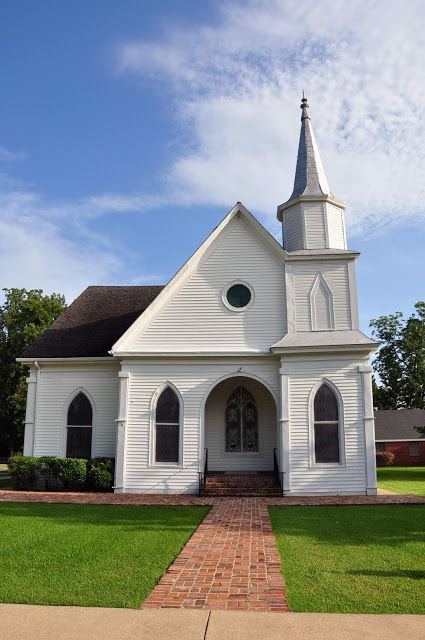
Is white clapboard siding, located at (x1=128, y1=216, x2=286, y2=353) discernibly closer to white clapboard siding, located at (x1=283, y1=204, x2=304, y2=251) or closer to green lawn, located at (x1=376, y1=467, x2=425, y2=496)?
white clapboard siding, located at (x1=283, y1=204, x2=304, y2=251)

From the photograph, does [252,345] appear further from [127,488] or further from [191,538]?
[191,538]

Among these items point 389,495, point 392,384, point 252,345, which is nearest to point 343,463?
point 389,495

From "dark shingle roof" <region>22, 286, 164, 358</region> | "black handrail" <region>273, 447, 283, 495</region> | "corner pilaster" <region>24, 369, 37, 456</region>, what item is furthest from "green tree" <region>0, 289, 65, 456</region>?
"black handrail" <region>273, 447, 283, 495</region>

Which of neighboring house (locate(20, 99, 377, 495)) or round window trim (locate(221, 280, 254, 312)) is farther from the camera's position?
round window trim (locate(221, 280, 254, 312))

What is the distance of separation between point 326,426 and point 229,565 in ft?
32.2

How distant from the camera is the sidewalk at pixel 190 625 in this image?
5.16 metres

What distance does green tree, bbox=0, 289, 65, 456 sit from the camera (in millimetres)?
46459

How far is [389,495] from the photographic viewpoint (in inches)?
Answer: 656

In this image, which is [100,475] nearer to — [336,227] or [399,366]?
[336,227]

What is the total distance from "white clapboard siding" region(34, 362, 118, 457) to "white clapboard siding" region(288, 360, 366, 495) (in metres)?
6.80

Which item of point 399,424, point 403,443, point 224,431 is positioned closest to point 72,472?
point 224,431

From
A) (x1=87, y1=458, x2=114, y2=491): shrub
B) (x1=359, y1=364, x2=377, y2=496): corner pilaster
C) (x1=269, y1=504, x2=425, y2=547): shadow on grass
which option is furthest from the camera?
(x1=87, y1=458, x2=114, y2=491): shrub

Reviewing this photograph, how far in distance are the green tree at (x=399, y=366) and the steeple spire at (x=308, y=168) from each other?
3619 centimetres

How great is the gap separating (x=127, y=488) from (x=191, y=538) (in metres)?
8.02
